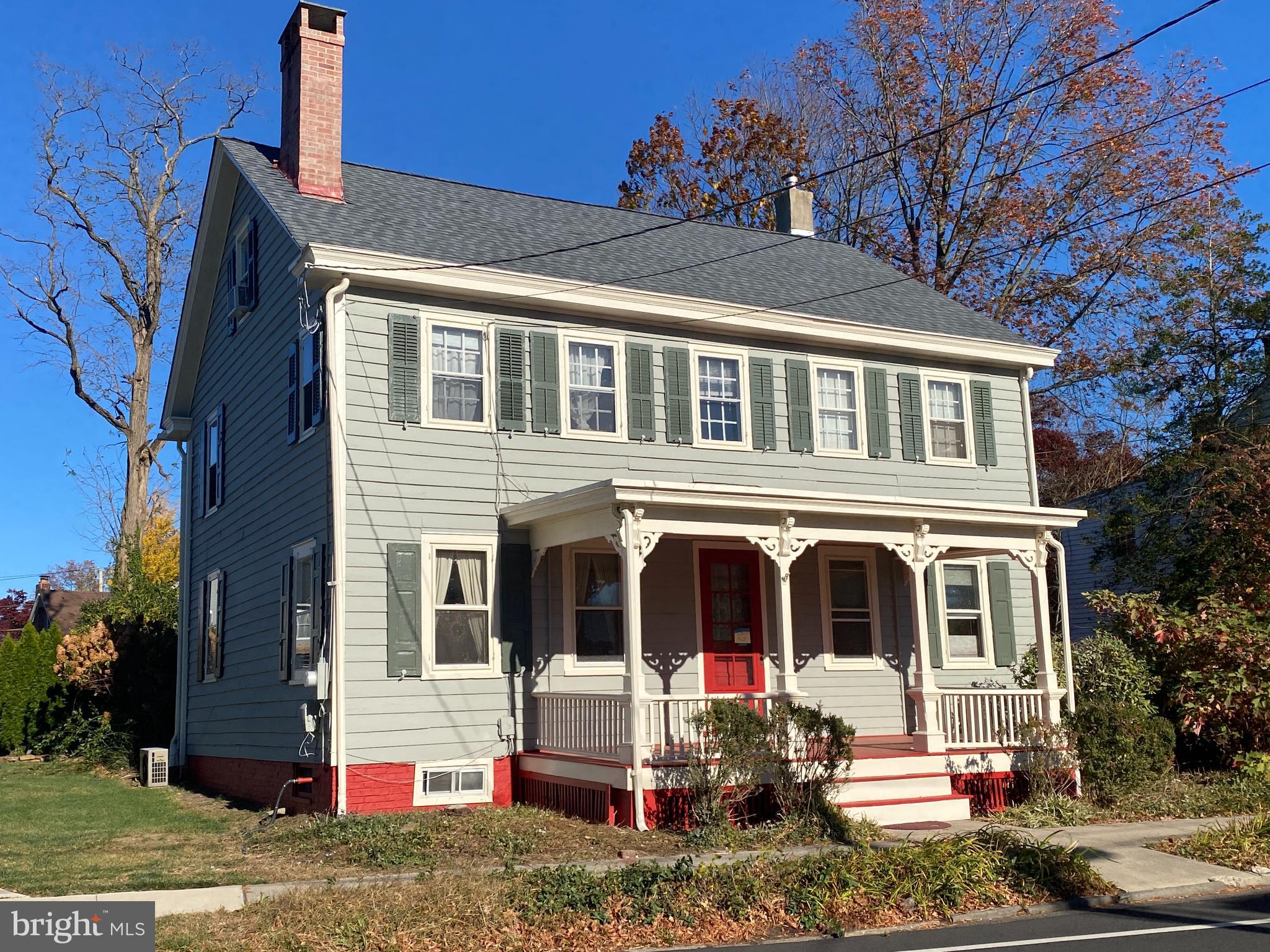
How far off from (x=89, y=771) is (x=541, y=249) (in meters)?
12.8

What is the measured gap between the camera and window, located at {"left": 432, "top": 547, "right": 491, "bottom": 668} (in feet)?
44.5

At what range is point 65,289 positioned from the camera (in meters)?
29.8

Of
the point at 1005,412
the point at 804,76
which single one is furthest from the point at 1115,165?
the point at 1005,412

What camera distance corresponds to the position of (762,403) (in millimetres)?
16281

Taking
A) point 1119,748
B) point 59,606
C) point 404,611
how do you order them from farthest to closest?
1. point 59,606
2. point 1119,748
3. point 404,611

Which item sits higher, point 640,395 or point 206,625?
point 640,395

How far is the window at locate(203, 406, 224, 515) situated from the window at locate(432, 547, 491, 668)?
6.08 meters

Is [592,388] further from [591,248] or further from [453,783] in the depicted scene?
[453,783]

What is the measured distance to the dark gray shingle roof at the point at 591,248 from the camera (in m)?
15.1

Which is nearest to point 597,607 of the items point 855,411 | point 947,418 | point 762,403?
point 762,403

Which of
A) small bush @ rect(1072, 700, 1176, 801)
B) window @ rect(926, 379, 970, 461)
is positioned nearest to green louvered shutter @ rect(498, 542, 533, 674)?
small bush @ rect(1072, 700, 1176, 801)

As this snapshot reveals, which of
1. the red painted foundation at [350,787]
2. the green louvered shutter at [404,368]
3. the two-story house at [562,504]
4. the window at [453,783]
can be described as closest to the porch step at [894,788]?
the two-story house at [562,504]

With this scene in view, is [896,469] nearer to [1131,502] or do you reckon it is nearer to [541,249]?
[541,249]

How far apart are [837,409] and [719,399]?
6.54 feet
